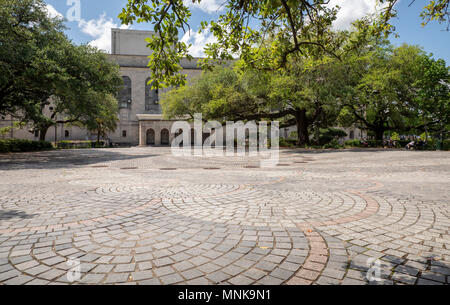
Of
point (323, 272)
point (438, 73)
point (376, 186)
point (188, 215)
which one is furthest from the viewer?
point (438, 73)

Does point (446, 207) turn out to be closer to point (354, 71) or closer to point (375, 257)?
point (375, 257)

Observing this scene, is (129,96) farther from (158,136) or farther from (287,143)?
(287,143)

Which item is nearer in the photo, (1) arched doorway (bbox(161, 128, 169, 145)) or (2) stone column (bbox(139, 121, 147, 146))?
(2) stone column (bbox(139, 121, 147, 146))

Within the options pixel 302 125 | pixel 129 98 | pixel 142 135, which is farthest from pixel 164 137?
pixel 302 125

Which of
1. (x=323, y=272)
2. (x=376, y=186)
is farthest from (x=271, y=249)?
(x=376, y=186)

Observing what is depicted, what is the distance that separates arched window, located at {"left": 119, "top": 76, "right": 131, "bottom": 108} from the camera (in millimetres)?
57381

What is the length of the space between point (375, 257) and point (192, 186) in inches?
203

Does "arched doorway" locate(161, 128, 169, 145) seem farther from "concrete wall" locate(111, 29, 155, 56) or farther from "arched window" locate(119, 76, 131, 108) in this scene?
"concrete wall" locate(111, 29, 155, 56)

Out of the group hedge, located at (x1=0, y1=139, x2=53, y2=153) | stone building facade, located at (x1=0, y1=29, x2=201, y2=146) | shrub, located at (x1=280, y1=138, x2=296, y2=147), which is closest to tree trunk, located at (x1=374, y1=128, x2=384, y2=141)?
shrub, located at (x1=280, y1=138, x2=296, y2=147)

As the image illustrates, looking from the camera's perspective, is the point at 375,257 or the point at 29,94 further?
the point at 29,94

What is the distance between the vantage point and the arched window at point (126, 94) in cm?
5738

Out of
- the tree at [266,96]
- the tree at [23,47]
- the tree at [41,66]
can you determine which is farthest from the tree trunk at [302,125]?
the tree at [23,47]

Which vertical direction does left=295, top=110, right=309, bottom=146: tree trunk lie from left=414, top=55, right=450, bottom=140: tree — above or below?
below

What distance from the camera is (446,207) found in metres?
4.82
